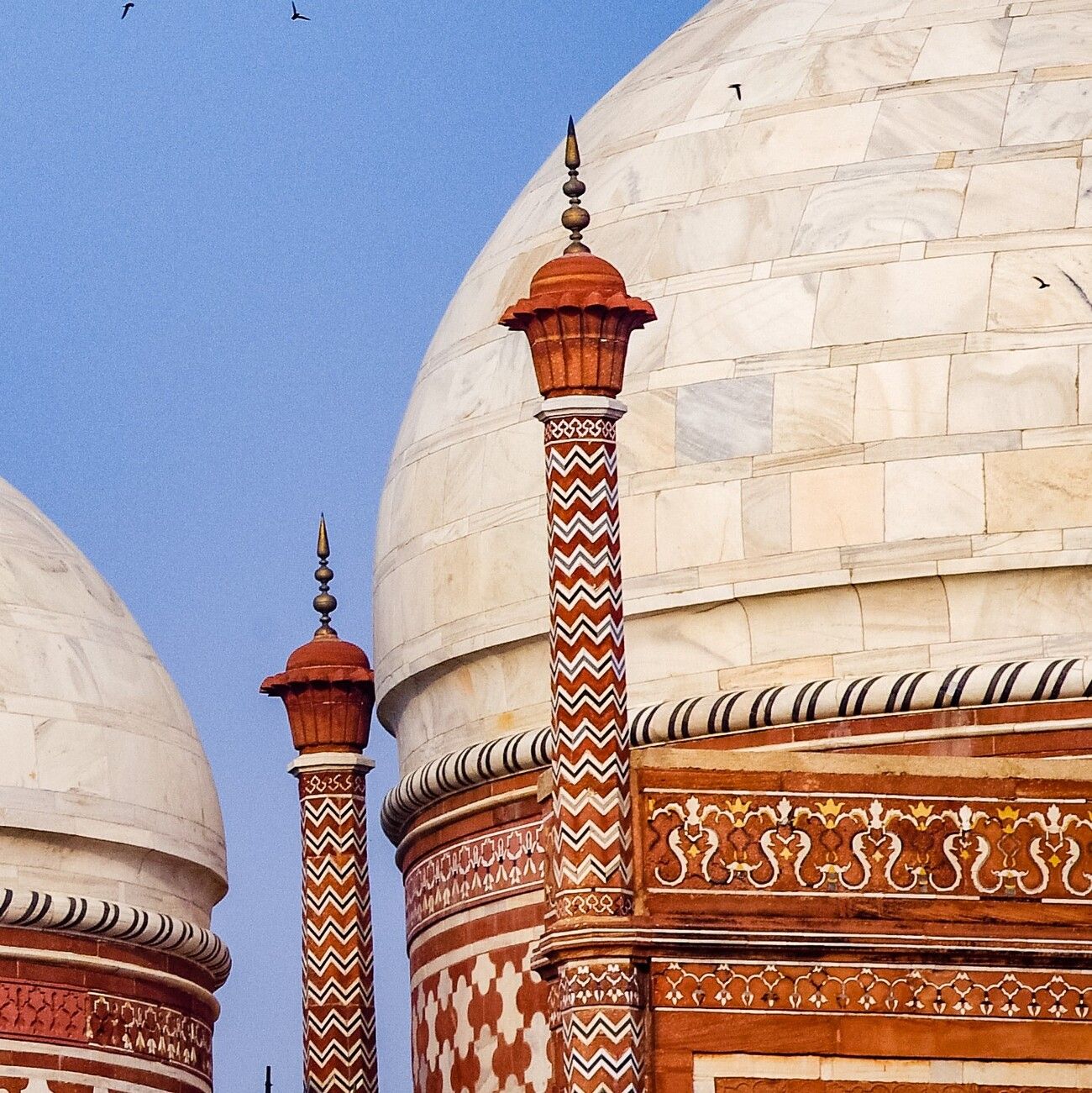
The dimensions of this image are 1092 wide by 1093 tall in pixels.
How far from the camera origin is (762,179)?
50.7ft

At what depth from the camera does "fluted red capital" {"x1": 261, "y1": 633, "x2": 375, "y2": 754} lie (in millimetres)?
16875

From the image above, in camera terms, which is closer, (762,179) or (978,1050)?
(978,1050)

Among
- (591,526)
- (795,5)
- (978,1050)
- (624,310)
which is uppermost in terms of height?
(795,5)

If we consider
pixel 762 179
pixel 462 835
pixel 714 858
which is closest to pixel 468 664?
pixel 462 835

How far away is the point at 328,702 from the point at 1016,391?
12.5 ft

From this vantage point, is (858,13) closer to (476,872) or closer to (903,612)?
(903,612)

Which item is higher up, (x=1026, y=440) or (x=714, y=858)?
(x=1026, y=440)

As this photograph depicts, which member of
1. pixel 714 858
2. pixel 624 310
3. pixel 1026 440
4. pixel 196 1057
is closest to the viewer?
pixel 714 858

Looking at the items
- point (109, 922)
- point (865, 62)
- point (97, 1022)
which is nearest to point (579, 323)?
point (865, 62)

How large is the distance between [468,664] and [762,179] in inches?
89.1

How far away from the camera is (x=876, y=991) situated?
40.3 ft

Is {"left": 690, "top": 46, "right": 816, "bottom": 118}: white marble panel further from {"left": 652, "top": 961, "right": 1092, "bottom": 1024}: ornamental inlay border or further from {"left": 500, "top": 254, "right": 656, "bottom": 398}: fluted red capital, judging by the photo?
{"left": 652, "top": 961, "right": 1092, "bottom": 1024}: ornamental inlay border

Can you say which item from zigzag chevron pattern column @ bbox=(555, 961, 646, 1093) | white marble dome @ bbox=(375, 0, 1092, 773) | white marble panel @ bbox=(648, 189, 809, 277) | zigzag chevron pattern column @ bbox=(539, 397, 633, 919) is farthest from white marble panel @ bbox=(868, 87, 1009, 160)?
zigzag chevron pattern column @ bbox=(555, 961, 646, 1093)

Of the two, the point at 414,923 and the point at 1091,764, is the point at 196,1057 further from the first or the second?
the point at 1091,764
